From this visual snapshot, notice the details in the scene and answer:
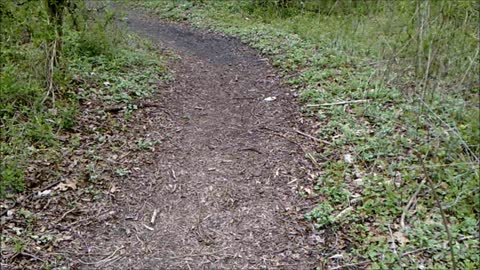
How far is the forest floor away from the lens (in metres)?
2.81

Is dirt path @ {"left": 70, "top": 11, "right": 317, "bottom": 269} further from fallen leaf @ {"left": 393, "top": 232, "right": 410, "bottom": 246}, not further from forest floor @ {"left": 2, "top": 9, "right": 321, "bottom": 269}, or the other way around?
fallen leaf @ {"left": 393, "top": 232, "right": 410, "bottom": 246}

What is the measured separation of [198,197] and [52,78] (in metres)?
2.45

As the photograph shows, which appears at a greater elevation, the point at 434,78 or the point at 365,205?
the point at 434,78

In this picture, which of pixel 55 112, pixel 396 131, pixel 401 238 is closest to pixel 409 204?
pixel 401 238

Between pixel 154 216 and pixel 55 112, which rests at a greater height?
pixel 55 112

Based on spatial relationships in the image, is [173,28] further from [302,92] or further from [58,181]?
[58,181]

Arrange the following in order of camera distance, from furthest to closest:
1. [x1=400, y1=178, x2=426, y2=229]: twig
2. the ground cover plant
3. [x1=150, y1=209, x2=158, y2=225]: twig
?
[x1=150, y1=209, x2=158, y2=225]: twig
the ground cover plant
[x1=400, y1=178, x2=426, y2=229]: twig

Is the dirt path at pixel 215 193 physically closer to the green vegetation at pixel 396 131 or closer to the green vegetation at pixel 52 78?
the green vegetation at pixel 396 131

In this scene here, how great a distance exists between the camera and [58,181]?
3.42 metres

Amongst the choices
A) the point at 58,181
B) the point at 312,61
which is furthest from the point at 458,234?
the point at 312,61

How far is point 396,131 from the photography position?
12.9 feet

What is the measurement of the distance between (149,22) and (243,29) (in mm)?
2890

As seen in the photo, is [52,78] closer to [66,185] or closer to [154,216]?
[66,185]

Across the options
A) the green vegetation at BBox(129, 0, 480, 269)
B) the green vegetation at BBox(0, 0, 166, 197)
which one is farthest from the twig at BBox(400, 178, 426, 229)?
the green vegetation at BBox(0, 0, 166, 197)
